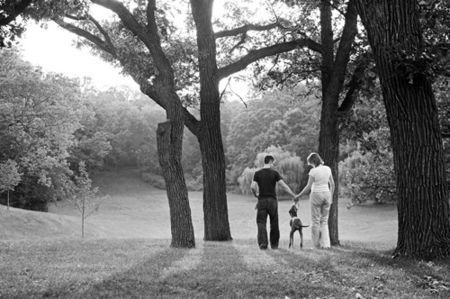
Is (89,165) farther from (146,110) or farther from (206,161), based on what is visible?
(206,161)

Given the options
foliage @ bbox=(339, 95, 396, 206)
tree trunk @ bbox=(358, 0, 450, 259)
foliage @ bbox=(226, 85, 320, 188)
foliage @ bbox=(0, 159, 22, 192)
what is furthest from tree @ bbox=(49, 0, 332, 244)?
foliage @ bbox=(226, 85, 320, 188)

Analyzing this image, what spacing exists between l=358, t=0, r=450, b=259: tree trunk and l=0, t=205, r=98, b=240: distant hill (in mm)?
26174

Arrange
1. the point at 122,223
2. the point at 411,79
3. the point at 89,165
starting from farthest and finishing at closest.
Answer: the point at 89,165
the point at 122,223
the point at 411,79

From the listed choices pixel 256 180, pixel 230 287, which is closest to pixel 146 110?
pixel 256 180

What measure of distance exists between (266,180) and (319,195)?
1257 millimetres

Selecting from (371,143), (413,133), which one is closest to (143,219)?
(371,143)

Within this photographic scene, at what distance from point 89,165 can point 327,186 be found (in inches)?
2350

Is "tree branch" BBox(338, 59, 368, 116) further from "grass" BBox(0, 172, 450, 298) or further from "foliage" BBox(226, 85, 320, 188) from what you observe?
"foliage" BBox(226, 85, 320, 188)

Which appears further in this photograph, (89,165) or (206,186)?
(89,165)

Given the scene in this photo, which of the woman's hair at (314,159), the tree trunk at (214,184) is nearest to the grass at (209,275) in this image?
the woman's hair at (314,159)

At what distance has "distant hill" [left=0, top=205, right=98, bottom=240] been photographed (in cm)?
3178

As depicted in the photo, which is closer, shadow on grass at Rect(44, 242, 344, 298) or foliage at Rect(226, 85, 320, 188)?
shadow on grass at Rect(44, 242, 344, 298)

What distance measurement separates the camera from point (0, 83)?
97.8 feet

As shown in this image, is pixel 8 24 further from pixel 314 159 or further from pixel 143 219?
pixel 143 219
